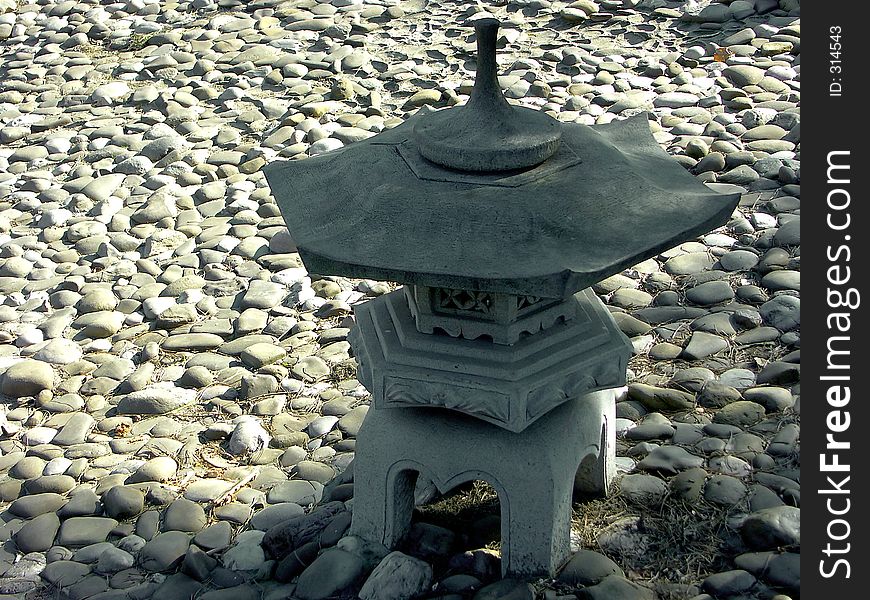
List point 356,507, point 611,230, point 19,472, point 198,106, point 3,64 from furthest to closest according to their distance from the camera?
point 3,64 → point 198,106 → point 19,472 → point 356,507 → point 611,230

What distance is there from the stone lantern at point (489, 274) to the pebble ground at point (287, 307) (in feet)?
0.84

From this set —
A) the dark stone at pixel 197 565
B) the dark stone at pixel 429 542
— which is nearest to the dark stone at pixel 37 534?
the dark stone at pixel 197 565

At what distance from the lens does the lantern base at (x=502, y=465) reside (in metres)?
2.47

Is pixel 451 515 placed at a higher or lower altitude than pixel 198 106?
lower

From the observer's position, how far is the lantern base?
8.11ft

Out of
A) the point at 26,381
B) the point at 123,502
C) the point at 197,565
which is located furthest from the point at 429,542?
the point at 26,381

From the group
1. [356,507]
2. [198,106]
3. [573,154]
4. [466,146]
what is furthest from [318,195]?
[198,106]

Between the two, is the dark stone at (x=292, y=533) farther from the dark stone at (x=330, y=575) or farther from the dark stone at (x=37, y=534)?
the dark stone at (x=37, y=534)

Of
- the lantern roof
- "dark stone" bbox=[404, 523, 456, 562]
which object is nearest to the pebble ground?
"dark stone" bbox=[404, 523, 456, 562]

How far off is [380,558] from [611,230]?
1062 millimetres

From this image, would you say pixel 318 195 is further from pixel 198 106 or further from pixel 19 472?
pixel 198 106

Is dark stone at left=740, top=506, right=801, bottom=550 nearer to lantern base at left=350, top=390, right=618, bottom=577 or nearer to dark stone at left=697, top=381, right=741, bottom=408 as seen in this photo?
lantern base at left=350, top=390, right=618, bottom=577

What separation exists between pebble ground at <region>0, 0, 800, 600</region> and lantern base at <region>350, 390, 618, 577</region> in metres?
0.09

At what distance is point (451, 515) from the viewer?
2836 mm
